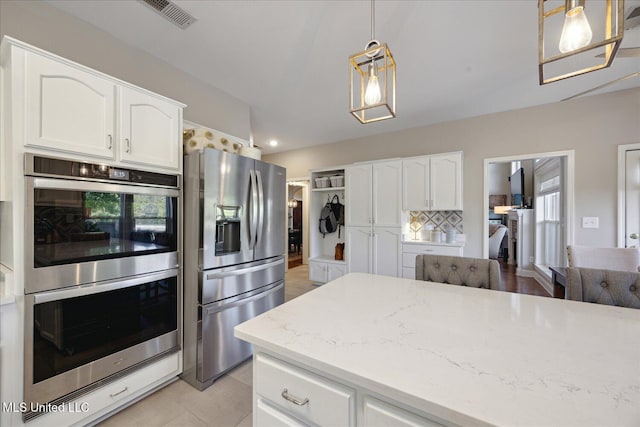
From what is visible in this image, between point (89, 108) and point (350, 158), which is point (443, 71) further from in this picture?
point (89, 108)

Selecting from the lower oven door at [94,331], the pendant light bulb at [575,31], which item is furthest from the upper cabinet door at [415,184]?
the lower oven door at [94,331]

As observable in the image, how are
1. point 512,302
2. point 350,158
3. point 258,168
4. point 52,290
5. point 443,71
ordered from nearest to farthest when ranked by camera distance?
point 512,302, point 52,290, point 258,168, point 443,71, point 350,158

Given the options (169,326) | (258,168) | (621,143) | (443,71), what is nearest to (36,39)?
(258,168)

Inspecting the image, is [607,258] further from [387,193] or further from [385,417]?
[385,417]

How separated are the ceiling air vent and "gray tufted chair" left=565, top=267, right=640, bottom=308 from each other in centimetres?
292

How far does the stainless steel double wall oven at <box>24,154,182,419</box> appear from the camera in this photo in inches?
52.2

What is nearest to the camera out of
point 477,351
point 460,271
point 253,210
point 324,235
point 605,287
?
point 477,351

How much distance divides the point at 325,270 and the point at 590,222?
3580mm

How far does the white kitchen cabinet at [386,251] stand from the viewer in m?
3.84

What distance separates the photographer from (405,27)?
1959 mm

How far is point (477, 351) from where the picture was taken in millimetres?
779

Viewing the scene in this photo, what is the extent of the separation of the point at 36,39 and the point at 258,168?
66.0 inches

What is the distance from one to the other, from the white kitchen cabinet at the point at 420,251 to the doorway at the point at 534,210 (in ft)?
1.62

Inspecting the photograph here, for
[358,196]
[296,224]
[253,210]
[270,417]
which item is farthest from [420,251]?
[296,224]
